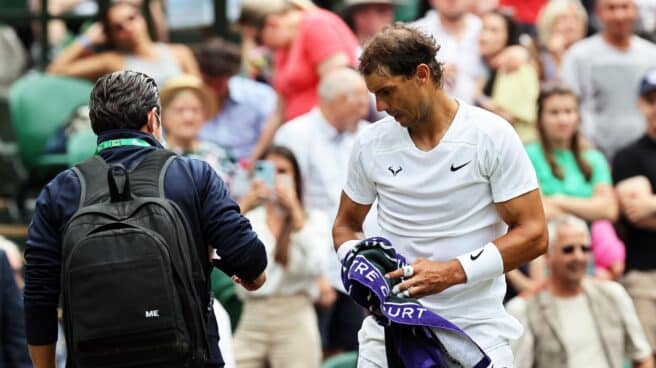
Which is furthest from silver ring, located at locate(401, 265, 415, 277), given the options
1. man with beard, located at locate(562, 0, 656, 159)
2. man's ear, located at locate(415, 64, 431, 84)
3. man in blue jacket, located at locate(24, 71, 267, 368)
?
man with beard, located at locate(562, 0, 656, 159)

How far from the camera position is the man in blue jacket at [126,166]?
18.0 feet

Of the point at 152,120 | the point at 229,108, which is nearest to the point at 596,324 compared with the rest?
the point at 229,108

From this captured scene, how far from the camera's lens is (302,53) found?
1057 centimetres

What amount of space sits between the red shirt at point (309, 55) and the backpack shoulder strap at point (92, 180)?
4.99 metres

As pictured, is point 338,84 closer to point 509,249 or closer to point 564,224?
point 564,224

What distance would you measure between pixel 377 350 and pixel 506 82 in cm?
510

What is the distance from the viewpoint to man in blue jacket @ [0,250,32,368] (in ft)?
23.0

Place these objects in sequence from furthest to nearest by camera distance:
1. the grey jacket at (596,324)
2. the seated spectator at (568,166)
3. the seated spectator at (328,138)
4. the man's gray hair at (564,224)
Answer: the seated spectator at (328,138)
the seated spectator at (568,166)
the man's gray hair at (564,224)
the grey jacket at (596,324)

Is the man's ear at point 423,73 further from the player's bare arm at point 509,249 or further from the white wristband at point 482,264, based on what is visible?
the white wristband at point 482,264

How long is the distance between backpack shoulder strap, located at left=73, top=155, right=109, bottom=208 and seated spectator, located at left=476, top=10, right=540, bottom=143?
5386 mm

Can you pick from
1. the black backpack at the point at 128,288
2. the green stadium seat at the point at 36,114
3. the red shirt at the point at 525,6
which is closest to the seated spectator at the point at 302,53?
the green stadium seat at the point at 36,114

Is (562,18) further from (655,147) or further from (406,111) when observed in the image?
(406,111)

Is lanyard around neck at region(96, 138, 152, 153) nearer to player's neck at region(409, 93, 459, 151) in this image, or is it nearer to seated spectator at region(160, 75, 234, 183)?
player's neck at region(409, 93, 459, 151)

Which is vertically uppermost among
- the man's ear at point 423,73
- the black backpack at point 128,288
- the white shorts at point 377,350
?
the man's ear at point 423,73
